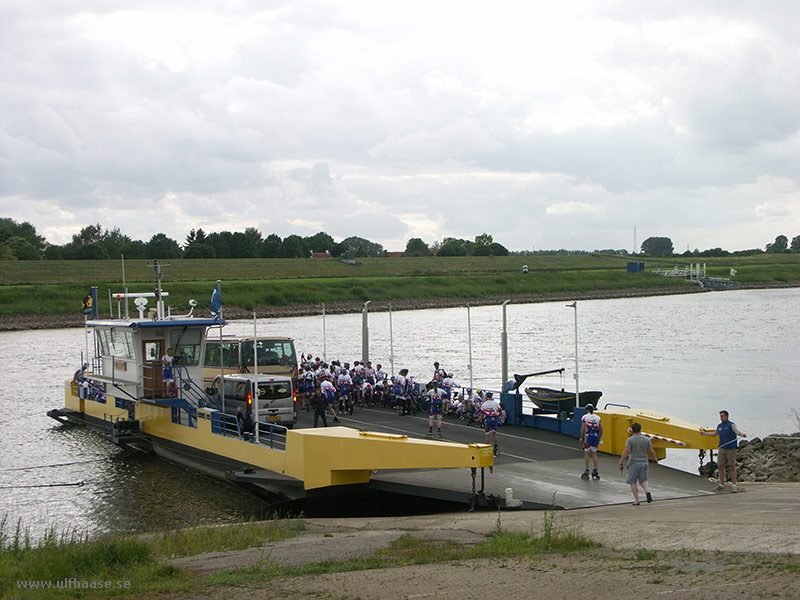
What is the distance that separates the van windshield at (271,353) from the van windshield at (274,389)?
15.1 feet

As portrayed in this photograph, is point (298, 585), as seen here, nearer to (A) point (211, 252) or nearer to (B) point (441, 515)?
(B) point (441, 515)

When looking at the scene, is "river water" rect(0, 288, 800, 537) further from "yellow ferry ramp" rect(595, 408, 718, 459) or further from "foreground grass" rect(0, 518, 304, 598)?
"yellow ferry ramp" rect(595, 408, 718, 459)

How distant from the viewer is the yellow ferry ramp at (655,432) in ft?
50.8

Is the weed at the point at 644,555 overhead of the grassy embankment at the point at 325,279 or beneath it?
beneath

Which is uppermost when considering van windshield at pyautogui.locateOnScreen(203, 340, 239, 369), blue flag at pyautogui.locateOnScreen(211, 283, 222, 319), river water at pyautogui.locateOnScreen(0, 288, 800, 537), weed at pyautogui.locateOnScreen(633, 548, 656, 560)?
blue flag at pyautogui.locateOnScreen(211, 283, 222, 319)

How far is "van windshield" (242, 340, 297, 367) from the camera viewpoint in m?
24.6

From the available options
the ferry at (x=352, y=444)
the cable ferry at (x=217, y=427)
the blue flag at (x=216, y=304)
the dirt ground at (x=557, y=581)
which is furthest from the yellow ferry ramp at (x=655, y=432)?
the blue flag at (x=216, y=304)

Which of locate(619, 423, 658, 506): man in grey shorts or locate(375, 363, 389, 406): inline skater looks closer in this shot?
locate(619, 423, 658, 506): man in grey shorts

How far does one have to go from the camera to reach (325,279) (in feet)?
343

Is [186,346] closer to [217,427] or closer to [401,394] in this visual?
[217,427]

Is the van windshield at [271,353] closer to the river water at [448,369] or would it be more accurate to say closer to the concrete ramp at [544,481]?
the river water at [448,369]

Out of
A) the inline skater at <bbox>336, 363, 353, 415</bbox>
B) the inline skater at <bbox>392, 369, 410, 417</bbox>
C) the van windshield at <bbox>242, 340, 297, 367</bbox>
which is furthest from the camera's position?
the van windshield at <bbox>242, 340, 297, 367</bbox>

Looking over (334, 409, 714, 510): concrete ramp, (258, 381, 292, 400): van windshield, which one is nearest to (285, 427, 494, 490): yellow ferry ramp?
(334, 409, 714, 510): concrete ramp

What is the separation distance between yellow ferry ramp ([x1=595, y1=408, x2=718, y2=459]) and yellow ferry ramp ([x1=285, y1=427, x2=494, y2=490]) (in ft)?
14.8
